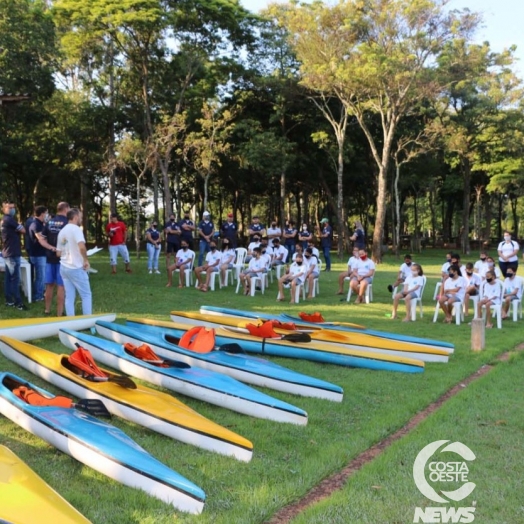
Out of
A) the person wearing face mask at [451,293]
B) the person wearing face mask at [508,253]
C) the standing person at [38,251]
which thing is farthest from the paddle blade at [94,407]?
the person wearing face mask at [508,253]

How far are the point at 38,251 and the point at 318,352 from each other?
5.97m

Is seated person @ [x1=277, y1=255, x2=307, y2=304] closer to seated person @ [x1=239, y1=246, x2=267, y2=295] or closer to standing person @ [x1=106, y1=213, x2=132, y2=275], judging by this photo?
seated person @ [x1=239, y1=246, x2=267, y2=295]

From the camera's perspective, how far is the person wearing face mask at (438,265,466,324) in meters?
10.3

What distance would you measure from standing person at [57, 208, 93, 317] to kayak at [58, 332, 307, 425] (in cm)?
167

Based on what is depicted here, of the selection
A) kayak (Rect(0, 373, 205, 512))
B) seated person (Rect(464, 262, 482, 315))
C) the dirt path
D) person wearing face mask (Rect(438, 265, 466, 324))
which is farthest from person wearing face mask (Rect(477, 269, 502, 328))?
kayak (Rect(0, 373, 205, 512))

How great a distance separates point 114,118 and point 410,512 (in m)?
27.0

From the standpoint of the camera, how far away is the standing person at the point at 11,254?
388 inches

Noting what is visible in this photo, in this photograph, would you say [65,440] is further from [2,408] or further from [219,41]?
[219,41]

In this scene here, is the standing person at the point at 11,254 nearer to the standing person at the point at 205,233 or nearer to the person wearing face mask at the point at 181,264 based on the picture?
the person wearing face mask at the point at 181,264

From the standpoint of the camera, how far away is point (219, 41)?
86.4ft

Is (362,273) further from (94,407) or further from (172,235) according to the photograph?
(94,407)

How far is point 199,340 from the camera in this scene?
6934mm

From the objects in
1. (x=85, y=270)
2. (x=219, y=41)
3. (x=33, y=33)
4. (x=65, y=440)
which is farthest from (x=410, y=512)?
(x=219, y=41)


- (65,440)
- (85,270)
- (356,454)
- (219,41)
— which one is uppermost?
(219,41)
